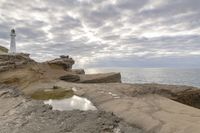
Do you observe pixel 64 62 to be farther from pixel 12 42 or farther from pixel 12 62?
pixel 12 42

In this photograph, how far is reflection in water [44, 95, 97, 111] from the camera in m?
9.38

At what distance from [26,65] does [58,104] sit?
6797 millimetres

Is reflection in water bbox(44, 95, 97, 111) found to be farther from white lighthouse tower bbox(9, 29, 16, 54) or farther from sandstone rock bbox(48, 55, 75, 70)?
white lighthouse tower bbox(9, 29, 16, 54)

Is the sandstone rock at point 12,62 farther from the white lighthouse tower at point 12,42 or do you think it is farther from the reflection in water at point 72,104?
the white lighthouse tower at point 12,42

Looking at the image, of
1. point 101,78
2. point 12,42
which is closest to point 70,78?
point 101,78

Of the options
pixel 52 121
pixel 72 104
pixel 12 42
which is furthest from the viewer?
pixel 12 42

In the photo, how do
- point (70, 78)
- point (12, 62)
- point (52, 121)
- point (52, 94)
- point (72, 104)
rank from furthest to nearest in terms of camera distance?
1. point (70, 78)
2. point (12, 62)
3. point (52, 94)
4. point (72, 104)
5. point (52, 121)

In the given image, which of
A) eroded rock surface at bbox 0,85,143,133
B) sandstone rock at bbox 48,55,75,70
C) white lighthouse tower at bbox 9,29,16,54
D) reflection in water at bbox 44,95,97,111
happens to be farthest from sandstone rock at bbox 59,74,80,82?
white lighthouse tower at bbox 9,29,16,54

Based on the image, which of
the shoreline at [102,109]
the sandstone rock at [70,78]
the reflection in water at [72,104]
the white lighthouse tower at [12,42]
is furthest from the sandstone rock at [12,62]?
the white lighthouse tower at [12,42]

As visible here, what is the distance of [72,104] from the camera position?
9961mm

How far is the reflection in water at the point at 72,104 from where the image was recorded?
9.38 meters

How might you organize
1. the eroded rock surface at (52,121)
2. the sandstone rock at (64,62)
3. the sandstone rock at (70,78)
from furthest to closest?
the sandstone rock at (64,62) → the sandstone rock at (70,78) → the eroded rock surface at (52,121)

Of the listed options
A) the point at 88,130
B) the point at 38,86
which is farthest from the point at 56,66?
the point at 88,130

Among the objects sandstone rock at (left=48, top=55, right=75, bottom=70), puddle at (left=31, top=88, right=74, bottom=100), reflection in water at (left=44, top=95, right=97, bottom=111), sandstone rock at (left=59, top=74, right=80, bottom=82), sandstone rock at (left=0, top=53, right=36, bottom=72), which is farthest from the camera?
sandstone rock at (left=48, top=55, right=75, bottom=70)
